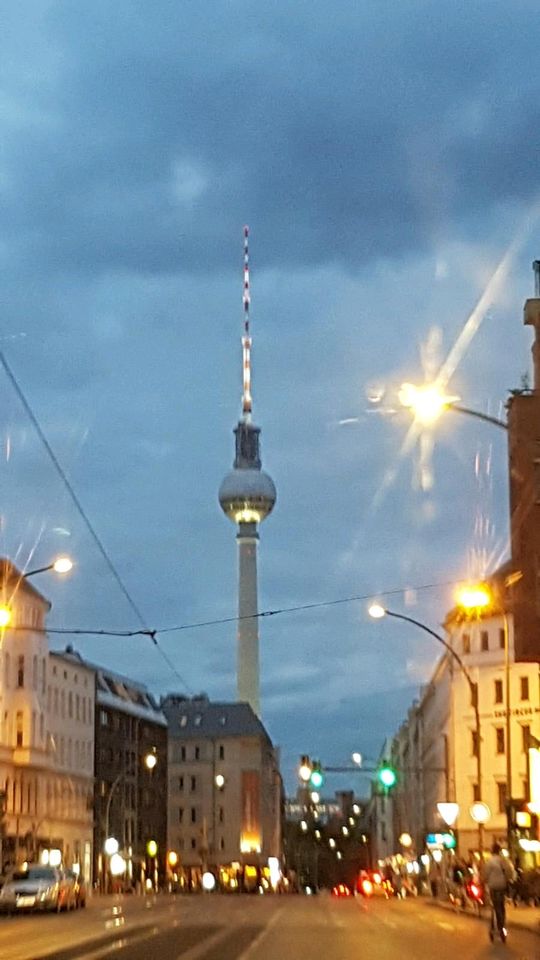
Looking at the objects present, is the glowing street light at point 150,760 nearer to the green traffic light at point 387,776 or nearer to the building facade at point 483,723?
the building facade at point 483,723

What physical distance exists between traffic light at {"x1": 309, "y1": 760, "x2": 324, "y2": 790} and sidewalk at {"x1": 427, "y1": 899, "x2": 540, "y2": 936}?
5814 millimetres

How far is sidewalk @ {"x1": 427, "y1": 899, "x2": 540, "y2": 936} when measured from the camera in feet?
112

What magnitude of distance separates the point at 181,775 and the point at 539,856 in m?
85.1

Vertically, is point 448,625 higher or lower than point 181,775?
higher

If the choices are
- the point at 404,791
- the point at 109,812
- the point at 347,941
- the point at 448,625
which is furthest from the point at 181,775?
the point at 347,941

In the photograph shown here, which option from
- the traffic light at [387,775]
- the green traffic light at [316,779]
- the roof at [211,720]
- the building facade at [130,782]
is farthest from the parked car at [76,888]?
the roof at [211,720]

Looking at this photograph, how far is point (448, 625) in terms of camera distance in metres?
100

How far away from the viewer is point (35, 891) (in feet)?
150

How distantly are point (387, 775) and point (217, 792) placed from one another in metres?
96.7

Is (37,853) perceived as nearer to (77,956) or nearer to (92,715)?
(92,715)

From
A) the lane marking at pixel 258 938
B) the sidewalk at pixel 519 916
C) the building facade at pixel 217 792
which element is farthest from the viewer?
the building facade at pixel 217 792

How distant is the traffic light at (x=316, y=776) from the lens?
179 feet

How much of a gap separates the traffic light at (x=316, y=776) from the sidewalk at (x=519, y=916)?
581 centimetres

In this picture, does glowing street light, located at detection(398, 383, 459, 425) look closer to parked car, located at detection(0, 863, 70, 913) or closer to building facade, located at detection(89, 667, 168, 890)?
parked car, located at detection(0, 863, 70, 913)
